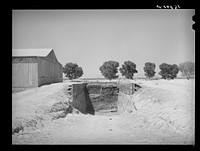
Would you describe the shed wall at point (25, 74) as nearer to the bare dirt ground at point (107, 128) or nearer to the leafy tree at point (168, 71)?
the bare dirt ground at point (107, 128)

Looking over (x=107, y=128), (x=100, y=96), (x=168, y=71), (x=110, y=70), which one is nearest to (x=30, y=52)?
(x=100, y=96)

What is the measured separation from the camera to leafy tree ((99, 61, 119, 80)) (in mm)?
58044

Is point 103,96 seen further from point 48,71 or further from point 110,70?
point 110,70

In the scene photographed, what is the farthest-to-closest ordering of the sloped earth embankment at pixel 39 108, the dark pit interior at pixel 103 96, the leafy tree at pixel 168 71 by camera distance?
the leafy tree at pixel 168 71 → the dark pit interior at pixel 103 96 → the sloped earth embankment at pixel 39 108

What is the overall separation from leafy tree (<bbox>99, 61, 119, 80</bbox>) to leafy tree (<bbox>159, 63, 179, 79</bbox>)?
1305cm

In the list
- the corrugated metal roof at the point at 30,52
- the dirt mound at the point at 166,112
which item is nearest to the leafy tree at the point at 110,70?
the corrugated metal roof at the point at 30,52

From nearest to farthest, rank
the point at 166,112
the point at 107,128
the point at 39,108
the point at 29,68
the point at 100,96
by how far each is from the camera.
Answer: the point at 166,112
the point at 107,128
the point at 39,108
the point at 29,68
the point at 100,96

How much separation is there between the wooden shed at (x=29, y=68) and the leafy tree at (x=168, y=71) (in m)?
40.2

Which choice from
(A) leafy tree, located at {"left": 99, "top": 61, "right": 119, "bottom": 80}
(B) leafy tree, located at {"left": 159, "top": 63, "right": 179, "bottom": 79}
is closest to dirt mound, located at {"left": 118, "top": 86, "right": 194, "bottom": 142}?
(B) leafy tree, located at {"left": 159, "top": 63, "right": 179, "bottom": 79}

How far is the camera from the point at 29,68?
17.8 m

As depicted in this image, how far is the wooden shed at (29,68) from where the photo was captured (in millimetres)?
17312

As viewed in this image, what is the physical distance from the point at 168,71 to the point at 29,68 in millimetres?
44352
